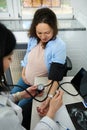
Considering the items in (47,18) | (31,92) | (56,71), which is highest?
(47,18)

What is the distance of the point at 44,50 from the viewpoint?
4.54 feet

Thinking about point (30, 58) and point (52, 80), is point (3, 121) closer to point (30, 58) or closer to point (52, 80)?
point (52, 80)

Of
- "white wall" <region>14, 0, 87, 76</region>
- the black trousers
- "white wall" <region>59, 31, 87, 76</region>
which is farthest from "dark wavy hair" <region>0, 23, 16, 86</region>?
"white wall" <region>59, 31, 87, 76</region>

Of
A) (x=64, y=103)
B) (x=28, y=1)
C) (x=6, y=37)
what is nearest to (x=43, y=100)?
(x=64, y=103)

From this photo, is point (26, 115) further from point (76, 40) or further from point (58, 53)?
point (76, 40)

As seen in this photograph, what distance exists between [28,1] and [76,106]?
148 centimetres

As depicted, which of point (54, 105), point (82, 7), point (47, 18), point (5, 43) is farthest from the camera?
point (82, 7)

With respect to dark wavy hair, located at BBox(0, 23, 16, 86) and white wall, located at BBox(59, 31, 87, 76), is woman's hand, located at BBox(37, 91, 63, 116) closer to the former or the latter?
dark wavy hair, located at BBox(0, 23, 16, 86)

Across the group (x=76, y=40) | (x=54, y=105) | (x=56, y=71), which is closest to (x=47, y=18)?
(x=56, y=71)

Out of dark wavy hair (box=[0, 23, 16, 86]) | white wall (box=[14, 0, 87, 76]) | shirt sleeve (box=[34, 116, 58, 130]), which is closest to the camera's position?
dark wavy hair (box=[0, 23, 16, 86])

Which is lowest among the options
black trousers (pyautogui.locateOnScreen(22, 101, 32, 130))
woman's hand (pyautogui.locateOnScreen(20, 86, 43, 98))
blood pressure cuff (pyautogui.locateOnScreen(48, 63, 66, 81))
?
black trousers (pyautogui.locateOnScreen(22, 101, 32, 130))

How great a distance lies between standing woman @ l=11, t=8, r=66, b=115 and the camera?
1.28 meters

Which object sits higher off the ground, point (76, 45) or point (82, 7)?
point (82, 7)

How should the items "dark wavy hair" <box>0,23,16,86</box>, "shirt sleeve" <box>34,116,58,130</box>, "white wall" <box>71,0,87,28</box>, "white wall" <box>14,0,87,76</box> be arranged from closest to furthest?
"dark wavy hair" <box>0,23,16,86</box>
"shirt sleeve" <box>34,116,58,130</box>
"white wall" <box>71,0,87,28</box>
"white wall" <box>14,0,87,76</box>
